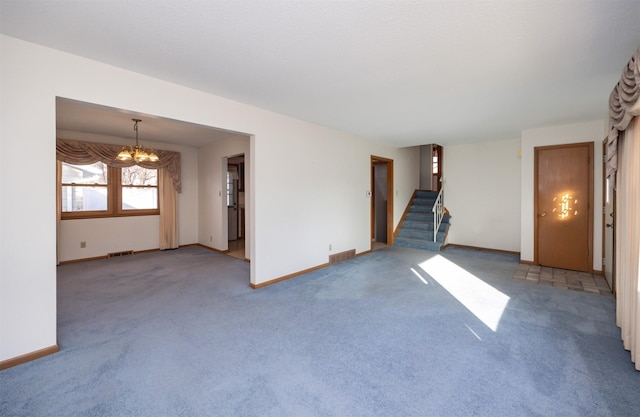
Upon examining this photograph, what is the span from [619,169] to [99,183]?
25.6ft

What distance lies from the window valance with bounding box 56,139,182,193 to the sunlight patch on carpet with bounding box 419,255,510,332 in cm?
581

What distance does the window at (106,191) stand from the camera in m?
5.26

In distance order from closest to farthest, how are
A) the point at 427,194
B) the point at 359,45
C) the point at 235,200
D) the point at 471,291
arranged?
1. the point at 359,45
2. the point at 471,291
3. the point at 427,194
4. the point at 235,200

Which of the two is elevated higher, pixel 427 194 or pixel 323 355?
pixel 427 194

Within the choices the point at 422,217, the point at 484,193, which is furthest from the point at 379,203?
the point at 484,193

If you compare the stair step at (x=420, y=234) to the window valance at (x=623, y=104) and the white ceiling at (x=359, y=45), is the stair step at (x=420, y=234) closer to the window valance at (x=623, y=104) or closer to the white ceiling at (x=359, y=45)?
the white ceiling at (x=359, y=45)

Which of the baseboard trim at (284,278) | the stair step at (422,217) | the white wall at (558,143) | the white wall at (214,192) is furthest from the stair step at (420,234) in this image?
the white wall at (214,192)

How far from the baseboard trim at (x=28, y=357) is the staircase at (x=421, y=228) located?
609 centimetres

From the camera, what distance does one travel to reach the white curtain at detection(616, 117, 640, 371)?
210cm

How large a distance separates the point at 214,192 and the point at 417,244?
15.9 feet

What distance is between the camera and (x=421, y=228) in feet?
22.6

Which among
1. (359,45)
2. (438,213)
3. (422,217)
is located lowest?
(422,217)

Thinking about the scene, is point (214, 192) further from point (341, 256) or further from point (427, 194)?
point (427, 194)

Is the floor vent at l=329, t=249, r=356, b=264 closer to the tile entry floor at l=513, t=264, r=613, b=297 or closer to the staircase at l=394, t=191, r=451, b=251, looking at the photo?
the staircase at l=394, t=191, r=451, b=251
